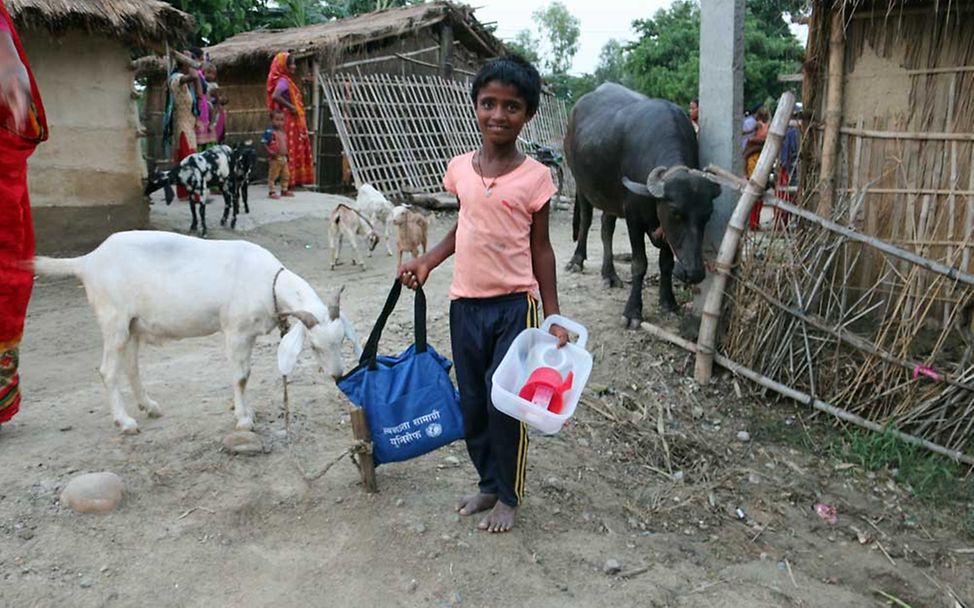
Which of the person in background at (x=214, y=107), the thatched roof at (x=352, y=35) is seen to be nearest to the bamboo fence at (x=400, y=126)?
the thatched roof at (x=352, y=35)

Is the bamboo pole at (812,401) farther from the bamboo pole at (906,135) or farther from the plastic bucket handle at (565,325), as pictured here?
the plastic bucket handle at (565,325)

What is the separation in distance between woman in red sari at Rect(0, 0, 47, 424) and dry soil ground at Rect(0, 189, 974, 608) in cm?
39

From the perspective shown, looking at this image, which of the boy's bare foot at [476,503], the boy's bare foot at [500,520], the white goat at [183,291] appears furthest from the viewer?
the white goat at [183,291]

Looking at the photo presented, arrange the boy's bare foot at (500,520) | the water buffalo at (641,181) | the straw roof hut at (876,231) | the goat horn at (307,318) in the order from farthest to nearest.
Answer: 1. the water buffalo at (641,181)
2. the straw roof hut at (876,231)
3. the goat horn at (307,318)
4. the boy's bare foot at (500,520)

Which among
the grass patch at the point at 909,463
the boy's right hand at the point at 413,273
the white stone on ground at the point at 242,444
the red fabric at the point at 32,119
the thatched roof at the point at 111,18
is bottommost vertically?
the grass patch at the point at 909,463

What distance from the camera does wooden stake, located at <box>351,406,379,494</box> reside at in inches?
125

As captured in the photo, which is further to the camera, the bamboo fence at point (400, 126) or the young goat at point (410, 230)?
the bamboo fence at point (400, 126)

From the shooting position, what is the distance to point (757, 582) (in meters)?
3.22

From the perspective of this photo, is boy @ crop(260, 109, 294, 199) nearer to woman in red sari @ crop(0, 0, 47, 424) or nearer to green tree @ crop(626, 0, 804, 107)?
woman in red sari @ crop(0, 0, 47, 424)

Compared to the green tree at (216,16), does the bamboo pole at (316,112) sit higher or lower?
A: lower

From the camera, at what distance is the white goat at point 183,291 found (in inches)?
143

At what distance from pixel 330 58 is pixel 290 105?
1.64 metres

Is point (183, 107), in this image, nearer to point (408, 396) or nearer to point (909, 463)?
point (408, 396)

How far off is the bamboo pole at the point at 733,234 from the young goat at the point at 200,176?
6247 millimetres
